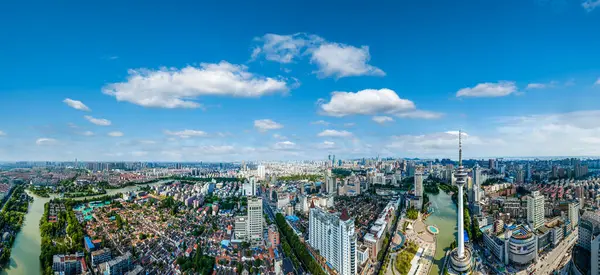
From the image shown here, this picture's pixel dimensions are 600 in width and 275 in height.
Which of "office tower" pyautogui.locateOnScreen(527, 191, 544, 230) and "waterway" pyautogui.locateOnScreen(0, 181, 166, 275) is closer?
"waterway" pyautogui.locateOnScreen(0, 181, 166, 275)

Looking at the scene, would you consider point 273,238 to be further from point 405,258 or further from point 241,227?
point 405,258

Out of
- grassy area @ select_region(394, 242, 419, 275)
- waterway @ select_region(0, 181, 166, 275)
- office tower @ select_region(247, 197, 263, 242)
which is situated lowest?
waterway @ select_region(0, 181, 166, 275)

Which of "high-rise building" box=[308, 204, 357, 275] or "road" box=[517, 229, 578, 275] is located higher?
"high-rise building" box=[308, 204, 357, 275]

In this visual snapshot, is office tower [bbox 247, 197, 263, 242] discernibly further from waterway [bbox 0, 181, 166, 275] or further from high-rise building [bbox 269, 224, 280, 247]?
waterway [bbox 0, 181, 166, 275]

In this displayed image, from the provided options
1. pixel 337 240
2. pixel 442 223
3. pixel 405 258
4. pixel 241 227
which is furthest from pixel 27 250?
pixel 442 223

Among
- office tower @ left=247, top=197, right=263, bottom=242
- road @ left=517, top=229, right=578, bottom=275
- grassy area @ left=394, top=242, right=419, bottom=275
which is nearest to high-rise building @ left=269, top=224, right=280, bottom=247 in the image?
office tower @ left=247, top=197, right=263, bottom=242

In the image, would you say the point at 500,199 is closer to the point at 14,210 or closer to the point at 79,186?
the point at 14,210

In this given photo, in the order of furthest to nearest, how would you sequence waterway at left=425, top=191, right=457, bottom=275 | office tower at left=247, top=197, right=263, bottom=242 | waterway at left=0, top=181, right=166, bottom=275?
1. office tower at left=247, top=197, right=263, bottom=242
2. waterway at left=425, top=191, right=457, bottom=275
3. waterway at left=0, top=181, right=166, bottom=275
